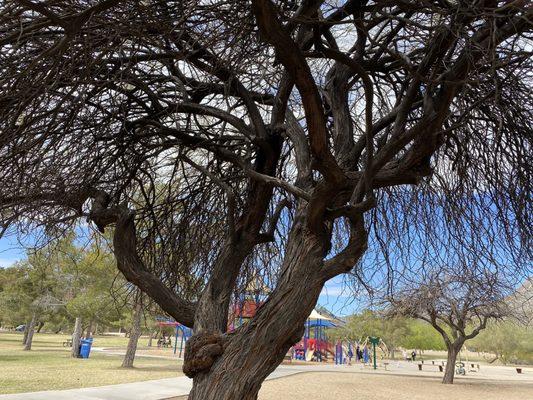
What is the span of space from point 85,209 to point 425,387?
1719 cm

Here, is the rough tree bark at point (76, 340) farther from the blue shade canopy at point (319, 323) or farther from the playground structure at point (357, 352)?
the playground structure at point (357, 352)

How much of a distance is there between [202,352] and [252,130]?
2016 millimetres

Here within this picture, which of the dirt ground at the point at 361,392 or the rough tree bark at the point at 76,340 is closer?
the dirt ground at the point at 361,392

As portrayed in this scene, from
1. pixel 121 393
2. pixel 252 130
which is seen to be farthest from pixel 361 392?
pixel 252 130

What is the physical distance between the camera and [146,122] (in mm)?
4375

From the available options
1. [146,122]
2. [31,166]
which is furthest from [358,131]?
[31,166]

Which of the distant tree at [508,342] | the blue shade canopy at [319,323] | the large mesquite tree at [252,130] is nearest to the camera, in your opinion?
the large mesquite tree at [252,130]

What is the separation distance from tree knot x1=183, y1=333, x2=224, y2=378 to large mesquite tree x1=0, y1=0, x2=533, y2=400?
12 millimetres

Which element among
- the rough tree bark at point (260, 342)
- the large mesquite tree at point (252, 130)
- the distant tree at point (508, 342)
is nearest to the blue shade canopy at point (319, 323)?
the distant tree at point (508, 342)

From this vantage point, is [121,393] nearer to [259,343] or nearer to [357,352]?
[259,343]

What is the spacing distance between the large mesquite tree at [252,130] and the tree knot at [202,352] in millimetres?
12

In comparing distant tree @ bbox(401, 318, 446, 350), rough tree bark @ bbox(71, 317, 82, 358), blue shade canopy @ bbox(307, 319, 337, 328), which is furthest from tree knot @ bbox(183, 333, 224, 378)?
distant tree @ bbox(401, 318, 446, 350)

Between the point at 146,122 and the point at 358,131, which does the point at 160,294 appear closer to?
the point at 146,122

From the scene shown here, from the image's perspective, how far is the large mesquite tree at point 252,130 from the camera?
2955 mm
